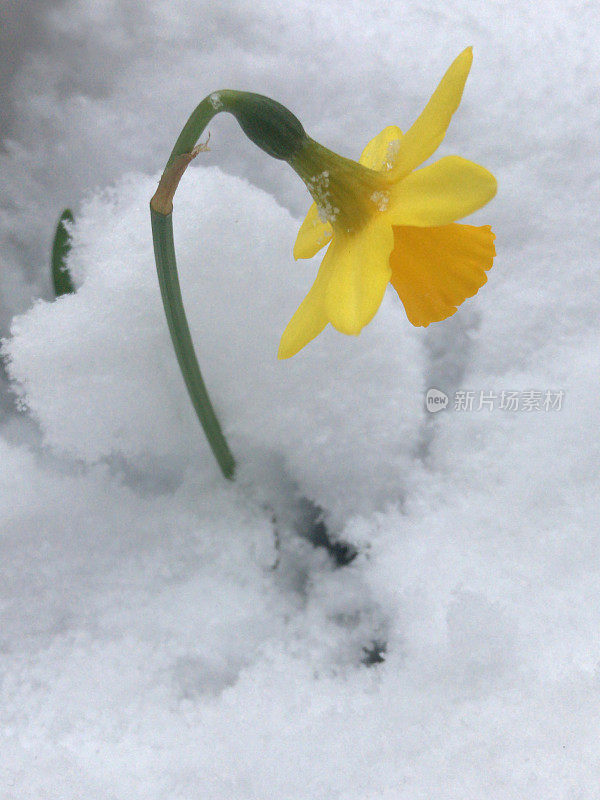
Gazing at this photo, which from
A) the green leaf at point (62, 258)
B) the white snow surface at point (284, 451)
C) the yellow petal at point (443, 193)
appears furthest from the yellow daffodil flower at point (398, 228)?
the green leaf at point (62, 258)

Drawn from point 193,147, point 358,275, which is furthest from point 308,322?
point 193,147

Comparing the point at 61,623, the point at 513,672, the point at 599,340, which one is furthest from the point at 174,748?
the point at 599,340

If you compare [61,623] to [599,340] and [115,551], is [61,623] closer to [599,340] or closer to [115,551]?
[115,551]

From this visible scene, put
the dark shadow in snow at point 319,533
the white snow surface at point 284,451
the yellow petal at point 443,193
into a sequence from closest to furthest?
the yellow petal at point 443,193, the white snow surface at point 284,451, the dark shadow in snow at point 319,533

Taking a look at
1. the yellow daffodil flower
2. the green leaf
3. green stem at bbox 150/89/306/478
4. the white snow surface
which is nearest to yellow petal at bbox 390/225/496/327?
the yellow daffodil flower

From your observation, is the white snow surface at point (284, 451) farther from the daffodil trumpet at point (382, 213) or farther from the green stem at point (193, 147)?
the daffodil trumpet at point (382, 213)

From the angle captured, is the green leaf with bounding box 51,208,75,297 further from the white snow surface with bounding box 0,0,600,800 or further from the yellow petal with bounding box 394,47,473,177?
the yellow petal with bounding box 394,47,473,177
